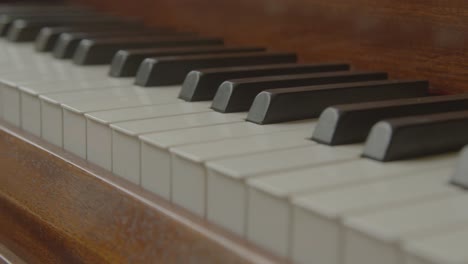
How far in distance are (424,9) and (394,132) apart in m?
0.44


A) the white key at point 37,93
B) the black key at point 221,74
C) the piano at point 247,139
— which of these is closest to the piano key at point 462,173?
the piano at point 247,139

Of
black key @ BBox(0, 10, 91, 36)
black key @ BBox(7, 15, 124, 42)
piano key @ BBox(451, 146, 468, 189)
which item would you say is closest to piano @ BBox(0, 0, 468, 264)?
piano key @ BBox(451, 146, 468, 189)

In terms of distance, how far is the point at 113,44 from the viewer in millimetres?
1711

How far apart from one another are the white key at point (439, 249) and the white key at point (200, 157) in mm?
310

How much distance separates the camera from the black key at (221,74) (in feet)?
4.17

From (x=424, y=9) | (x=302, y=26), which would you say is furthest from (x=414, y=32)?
(x=302, y=26)

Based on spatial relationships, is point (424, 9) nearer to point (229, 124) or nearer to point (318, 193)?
point (229, 124)

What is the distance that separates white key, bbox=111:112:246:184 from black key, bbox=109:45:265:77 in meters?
0.40

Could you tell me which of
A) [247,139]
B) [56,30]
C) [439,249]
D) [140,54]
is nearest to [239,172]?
[247,139]

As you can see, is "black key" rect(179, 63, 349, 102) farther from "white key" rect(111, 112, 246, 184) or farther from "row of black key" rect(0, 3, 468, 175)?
"white key" rect(111, 112, 246, 184)

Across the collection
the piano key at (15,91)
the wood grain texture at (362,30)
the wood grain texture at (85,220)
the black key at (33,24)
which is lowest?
the wood grain texture at (85,220)

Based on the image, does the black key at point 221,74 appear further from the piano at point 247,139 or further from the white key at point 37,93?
the white key at point 37,93

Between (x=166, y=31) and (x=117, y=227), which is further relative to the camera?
(x=166, y=31)

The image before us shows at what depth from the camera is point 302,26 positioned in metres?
1.56
